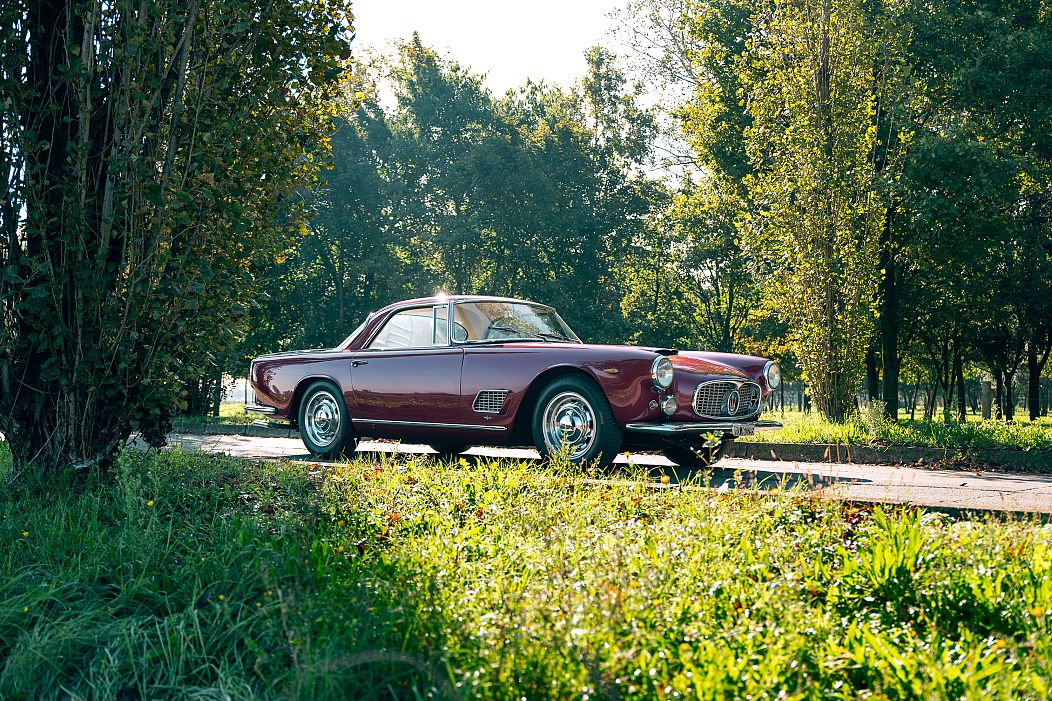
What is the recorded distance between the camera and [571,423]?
7676 mm

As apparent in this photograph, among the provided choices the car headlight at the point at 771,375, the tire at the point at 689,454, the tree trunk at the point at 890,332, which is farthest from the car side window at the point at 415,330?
the tree trunk at the point at 890,332

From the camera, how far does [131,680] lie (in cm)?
334

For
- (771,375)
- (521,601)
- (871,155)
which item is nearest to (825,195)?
(871,155)

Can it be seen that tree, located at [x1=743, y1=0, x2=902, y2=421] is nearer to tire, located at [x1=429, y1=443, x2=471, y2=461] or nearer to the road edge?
the road edge

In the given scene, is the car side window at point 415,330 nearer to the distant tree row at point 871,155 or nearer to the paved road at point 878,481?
the paved road at point 878,481

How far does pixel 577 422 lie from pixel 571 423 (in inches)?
2.4

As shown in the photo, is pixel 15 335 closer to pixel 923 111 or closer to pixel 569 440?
pixel 569 440

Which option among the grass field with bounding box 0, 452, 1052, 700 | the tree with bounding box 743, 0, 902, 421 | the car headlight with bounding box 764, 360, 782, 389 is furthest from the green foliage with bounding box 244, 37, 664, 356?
the grass field with bounding box 0, 452, 1052, 700

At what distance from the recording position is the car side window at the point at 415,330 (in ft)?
29.1

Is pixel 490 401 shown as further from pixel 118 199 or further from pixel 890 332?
pixel 890 332

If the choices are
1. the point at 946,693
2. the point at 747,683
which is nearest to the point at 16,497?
the point at 747,683

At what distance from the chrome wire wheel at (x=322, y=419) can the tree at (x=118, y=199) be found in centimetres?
315

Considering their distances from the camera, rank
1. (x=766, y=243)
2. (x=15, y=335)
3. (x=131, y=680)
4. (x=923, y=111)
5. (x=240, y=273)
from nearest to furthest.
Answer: (x=131, y=680) → (x=15, y=335) → (x=240, y=273) → (x=766, y=243) → (x=923, y=111)

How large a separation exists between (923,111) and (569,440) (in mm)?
16263
